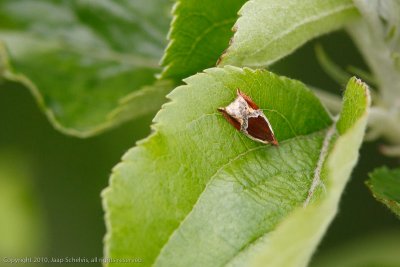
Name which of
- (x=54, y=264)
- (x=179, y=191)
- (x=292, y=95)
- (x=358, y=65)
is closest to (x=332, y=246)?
(x=358, y=65)

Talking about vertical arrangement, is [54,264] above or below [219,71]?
below

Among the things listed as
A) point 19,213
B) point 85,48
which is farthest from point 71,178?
point 85,48

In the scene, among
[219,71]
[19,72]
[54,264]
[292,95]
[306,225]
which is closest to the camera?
[306,225]

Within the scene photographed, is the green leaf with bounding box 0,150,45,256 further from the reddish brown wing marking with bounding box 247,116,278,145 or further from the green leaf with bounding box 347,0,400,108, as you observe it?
the reddish brown wing marking with bounding box 247,116,278,145

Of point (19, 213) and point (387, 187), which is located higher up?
point (387, 187)

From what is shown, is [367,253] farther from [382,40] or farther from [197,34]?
[197,34]

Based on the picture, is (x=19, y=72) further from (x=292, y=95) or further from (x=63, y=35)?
(x=292, y=95)

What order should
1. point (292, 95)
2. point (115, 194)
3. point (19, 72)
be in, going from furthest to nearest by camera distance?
point (19, 72)
point (292, 95)
point (115, 194)

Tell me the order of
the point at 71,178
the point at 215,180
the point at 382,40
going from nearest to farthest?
the point at 215,180 < the point at 382,40 < the point at 71,178
